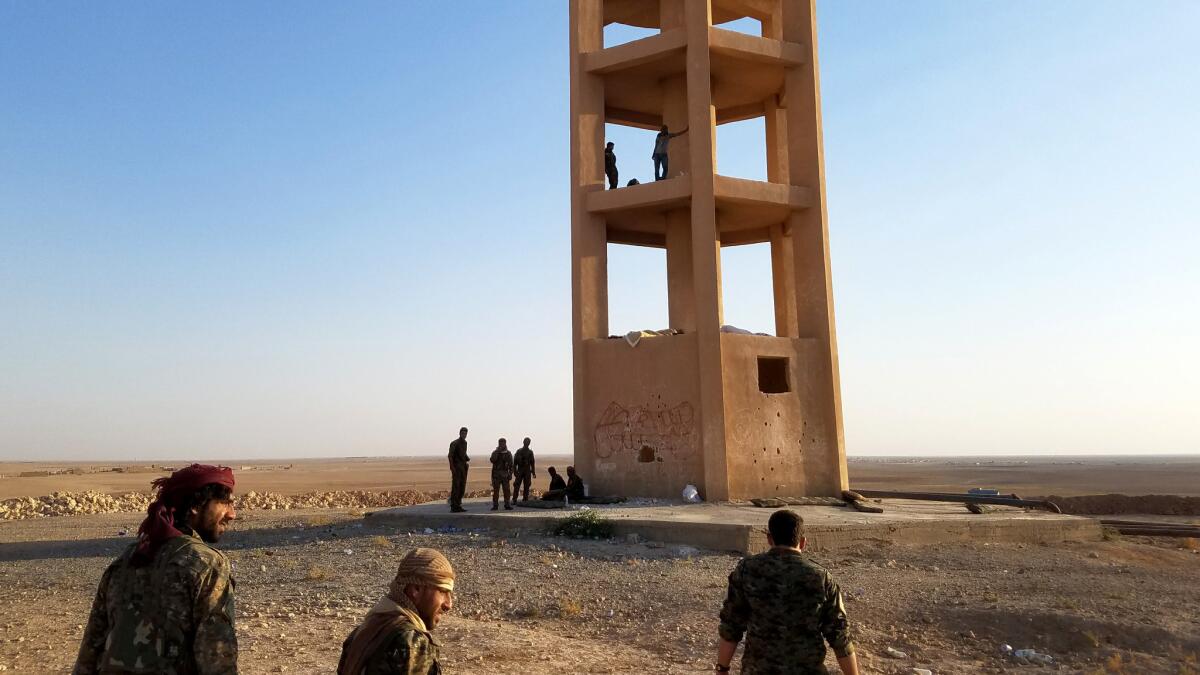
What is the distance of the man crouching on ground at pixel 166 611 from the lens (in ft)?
9.69

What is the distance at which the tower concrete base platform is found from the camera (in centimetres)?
1246

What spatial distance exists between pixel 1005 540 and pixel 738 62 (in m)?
11.1

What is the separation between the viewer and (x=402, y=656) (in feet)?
A: 8.35

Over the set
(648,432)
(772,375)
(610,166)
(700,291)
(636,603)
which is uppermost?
(610,166)

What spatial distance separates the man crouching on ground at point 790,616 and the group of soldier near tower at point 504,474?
11.1m

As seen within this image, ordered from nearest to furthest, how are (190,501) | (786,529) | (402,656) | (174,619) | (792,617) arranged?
1. (402,656)
2. (174,619)
3. (190,501)
4. (792,617)
5. (786,529)

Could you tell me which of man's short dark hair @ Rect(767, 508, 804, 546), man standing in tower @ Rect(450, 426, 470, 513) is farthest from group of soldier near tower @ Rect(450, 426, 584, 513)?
man's short dark hair @ Rect(767, 508, 804, 546)

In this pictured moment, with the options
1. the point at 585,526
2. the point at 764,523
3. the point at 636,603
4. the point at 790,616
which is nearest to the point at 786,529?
the point at 790,616

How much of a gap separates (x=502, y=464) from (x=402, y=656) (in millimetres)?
13194

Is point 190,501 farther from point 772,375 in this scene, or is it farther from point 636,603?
point 772,375

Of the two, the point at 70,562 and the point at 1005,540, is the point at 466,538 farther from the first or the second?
the point at 1005,540

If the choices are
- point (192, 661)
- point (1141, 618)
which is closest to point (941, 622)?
point (1141, 618)

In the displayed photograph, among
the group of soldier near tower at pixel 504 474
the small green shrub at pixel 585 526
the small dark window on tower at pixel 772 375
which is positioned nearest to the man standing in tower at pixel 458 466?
the group of soldier near tower at pixel 504 474

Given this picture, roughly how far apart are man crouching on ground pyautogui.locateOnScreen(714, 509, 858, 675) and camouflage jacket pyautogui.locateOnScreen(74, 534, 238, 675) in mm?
2270
